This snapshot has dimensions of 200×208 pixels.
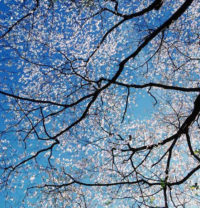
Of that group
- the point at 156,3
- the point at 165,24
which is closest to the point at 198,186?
the point at 165,24

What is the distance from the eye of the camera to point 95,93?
477cm

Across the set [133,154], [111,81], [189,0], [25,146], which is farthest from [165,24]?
[25,146]

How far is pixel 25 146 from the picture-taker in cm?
528

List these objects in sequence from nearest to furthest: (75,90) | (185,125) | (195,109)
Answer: (195,109), (185,125), (75,90)

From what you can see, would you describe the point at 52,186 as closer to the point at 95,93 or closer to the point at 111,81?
the point at 95,93

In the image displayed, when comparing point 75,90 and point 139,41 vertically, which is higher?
point 139,41

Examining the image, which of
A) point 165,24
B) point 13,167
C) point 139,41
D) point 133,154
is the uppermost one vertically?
point 139,41

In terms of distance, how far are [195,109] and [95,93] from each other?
2.28 metres

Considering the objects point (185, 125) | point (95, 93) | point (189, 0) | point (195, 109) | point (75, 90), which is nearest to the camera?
point (189, 0)

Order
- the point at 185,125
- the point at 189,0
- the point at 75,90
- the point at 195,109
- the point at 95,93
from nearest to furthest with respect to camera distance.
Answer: the point at 189,0 < the point at 195,109 < the point at 185,125 < the point at 95,93 < the point at 75,90

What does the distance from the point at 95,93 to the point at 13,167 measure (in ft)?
9.42

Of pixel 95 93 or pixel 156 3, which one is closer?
pixel 156 3

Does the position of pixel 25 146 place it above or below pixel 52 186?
above

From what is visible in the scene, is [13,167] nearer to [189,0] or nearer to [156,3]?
[156,3]
